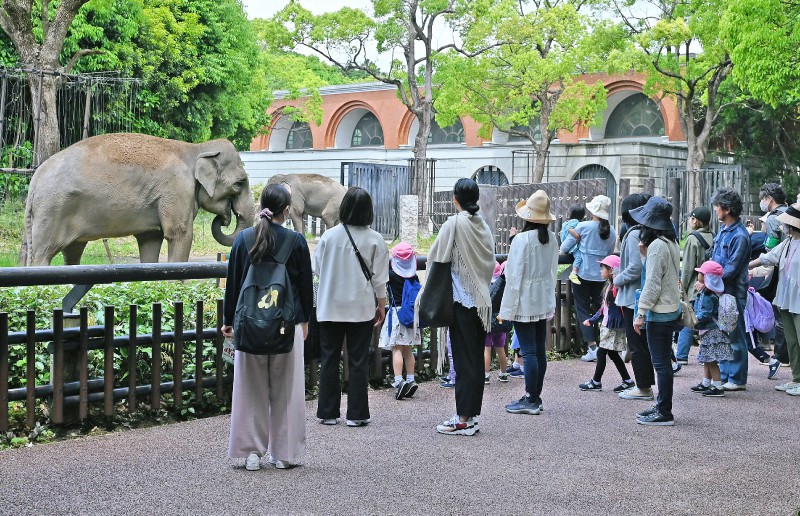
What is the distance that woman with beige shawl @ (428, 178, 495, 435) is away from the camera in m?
7.16

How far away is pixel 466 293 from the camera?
283 inches

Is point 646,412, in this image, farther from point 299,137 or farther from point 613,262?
point 299,137

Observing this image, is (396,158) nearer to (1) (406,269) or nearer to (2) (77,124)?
(2) (77,124)

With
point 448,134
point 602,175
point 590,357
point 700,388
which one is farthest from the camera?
point 448,134

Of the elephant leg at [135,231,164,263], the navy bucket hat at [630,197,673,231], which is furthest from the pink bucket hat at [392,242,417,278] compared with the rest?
the elephant leg at [135,231,164,263]

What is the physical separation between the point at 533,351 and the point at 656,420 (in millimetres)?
1089

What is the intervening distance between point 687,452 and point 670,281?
59.9 inches

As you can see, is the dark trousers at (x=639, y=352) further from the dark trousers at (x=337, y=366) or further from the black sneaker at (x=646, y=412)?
the dark trousers at (x=337, y=366)

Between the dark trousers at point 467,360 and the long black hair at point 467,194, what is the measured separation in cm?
71

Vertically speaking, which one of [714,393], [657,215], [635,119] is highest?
[635,119]

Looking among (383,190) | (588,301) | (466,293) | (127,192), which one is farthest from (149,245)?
(383,190)

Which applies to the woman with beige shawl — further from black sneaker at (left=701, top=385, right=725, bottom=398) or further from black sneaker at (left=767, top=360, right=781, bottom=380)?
black sneaker at (left=767, top=360, right=781, bottom=380)

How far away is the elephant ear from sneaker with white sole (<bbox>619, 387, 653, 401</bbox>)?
5909mm

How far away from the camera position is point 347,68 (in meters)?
36.1
